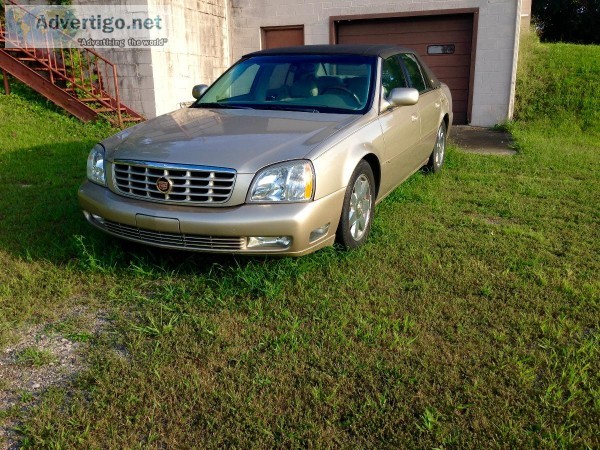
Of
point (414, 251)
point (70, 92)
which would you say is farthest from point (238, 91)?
point (70, 92)

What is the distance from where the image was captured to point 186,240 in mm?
3480

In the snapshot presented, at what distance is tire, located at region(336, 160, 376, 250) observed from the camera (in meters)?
3.86

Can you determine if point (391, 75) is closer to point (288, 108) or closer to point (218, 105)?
point (288, 108)

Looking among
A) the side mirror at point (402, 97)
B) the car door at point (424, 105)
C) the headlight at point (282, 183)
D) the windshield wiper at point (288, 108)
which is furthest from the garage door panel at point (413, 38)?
the headlight at point (282, 183)

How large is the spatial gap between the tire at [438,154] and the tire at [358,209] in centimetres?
241

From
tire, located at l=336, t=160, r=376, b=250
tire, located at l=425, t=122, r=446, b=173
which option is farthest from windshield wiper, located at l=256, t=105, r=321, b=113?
tire, located at l=425, t=122, r=446, b=173

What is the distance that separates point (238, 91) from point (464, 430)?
3.60 metres

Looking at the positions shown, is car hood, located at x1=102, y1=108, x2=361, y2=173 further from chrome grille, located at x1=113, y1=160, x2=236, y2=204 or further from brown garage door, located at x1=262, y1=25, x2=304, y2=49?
brown garage door, located at x1=262, y1=25, x2=304, y2=49

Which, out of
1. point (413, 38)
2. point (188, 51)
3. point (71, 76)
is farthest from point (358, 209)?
point (413, 38)

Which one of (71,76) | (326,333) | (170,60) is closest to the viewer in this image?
(326,333)

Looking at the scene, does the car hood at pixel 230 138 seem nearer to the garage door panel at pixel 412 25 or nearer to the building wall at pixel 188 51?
the building wall at pixel 188 51

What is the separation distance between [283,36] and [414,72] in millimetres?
7088

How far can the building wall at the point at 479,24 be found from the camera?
1059 cm

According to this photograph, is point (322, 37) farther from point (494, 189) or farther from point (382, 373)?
point (382, 373)
